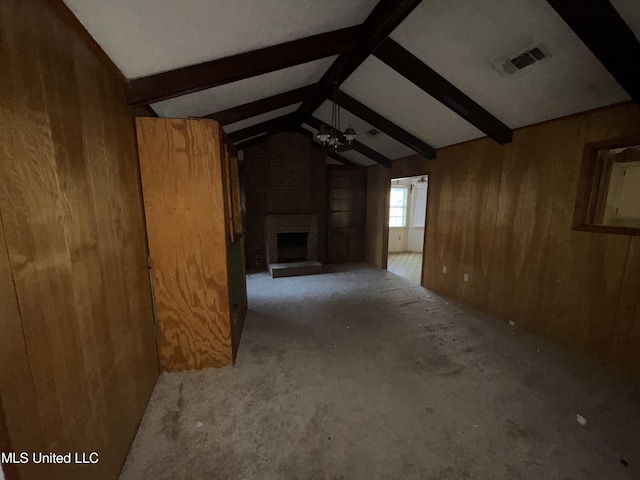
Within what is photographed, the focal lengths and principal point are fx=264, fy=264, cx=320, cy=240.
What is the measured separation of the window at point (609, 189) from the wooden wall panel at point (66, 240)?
12.3 ft

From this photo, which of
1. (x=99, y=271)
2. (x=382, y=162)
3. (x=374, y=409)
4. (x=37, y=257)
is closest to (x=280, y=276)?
(x=382, y=162)

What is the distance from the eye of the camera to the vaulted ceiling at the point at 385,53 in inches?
61.4

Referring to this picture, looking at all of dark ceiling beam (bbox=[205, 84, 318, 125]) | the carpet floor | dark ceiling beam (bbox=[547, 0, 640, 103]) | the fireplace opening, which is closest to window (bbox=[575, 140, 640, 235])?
dark ceiling beam (bbox=[547, 0, 640, 103])

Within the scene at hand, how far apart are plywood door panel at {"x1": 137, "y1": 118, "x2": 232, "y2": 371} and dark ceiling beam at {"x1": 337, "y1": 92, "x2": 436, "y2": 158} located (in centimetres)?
238

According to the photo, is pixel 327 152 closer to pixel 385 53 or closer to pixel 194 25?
pixel 385 53

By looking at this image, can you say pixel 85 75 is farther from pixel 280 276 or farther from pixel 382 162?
pixel 382 162

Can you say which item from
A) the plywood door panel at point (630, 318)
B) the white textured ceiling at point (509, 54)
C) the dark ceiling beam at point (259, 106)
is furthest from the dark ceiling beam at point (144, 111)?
the plywood door panel at point (630, 318)

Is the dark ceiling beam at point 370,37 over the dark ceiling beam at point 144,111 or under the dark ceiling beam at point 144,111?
over

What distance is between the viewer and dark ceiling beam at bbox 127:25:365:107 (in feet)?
6.12

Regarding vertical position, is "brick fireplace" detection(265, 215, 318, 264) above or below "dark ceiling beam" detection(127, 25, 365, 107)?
below

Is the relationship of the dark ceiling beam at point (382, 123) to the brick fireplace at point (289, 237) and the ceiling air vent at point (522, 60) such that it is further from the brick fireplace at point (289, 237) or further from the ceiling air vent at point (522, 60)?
the brick fireplace at point (289, 237)

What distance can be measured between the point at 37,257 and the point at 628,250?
375 cm

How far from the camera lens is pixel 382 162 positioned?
17.9ft

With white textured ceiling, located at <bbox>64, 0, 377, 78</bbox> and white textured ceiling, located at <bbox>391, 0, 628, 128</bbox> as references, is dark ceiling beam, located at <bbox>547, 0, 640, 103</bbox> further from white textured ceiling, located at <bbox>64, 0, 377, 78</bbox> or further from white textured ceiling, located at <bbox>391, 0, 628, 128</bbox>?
white textured ceiling, located at <bbox>64, 0, 377, 78</bbox>
